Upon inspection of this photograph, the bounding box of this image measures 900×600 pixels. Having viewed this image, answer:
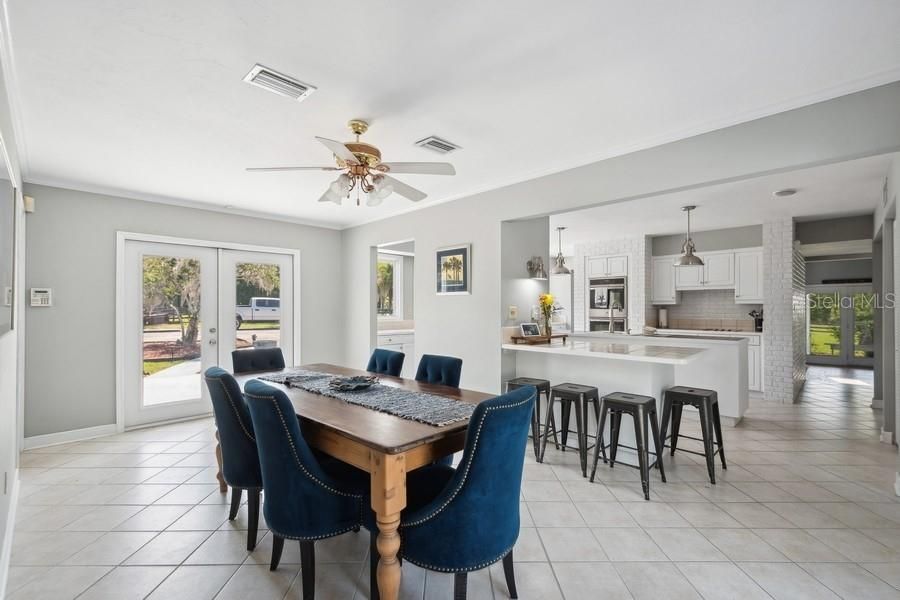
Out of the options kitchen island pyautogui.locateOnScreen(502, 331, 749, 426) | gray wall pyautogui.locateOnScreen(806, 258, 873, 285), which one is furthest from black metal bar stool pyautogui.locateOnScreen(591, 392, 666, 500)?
gray wall pyautogui.locateOnScreen(806, 258, 873, 285)

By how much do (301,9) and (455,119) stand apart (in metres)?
1.18

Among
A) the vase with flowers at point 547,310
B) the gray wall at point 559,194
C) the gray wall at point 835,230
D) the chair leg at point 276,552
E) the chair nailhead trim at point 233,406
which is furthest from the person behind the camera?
the gray wall at point 835,230

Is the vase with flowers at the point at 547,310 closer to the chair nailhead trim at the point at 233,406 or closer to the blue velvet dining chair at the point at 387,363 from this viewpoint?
the blue velvet dining chair at the point at 387,363

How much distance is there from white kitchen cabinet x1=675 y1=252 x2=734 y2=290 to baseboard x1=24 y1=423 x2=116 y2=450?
7.57m

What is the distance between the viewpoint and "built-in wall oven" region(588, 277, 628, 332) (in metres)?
7.21

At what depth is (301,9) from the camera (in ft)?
5.61

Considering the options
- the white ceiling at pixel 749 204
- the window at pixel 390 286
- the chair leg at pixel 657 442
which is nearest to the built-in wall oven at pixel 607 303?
the white ceiling at pixel 749 204

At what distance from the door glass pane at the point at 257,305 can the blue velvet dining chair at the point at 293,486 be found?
369 centimetres

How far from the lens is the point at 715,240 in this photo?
6562 millimetres

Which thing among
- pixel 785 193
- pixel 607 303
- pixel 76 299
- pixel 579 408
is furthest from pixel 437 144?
pixel 607 303

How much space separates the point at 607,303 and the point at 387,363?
509cm

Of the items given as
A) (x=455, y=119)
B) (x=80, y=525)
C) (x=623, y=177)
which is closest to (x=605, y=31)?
(x=455, y=119)

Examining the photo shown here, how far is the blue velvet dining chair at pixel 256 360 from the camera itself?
11.6 feet

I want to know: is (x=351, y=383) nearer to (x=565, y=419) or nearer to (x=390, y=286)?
(x=565, y=419)
